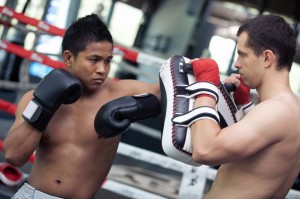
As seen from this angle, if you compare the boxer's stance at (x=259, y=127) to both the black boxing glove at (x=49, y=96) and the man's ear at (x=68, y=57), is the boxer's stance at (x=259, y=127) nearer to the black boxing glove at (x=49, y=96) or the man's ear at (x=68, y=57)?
the black boxing glove at (x=49, y=96)

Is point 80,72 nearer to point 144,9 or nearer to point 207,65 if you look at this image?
point 207,65

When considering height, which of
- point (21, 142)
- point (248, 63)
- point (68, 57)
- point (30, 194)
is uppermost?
point (248, 63)

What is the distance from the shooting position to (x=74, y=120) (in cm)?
224

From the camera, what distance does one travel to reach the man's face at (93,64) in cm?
214

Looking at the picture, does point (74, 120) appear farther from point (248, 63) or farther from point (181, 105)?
point (248, 63)

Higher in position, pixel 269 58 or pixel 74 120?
pixel 269 58

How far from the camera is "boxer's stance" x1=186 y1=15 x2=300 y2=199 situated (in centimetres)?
168

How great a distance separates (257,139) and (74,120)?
836 mm

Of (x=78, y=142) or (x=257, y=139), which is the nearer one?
(x=257, y=139)

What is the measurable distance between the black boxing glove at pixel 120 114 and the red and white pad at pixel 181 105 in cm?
11

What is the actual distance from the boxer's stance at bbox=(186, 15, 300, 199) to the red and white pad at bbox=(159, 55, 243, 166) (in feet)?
0.13

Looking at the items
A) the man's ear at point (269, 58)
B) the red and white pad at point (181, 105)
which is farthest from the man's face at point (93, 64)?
the man's ear at point (269, 58)

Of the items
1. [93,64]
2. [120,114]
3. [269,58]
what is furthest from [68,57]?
[269,58]

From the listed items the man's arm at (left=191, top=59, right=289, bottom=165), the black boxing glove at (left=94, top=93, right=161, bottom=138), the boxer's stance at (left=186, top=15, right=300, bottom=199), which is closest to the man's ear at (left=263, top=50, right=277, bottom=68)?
the boxer's stance at (left=186, top=15, right=300, bottom=199)
